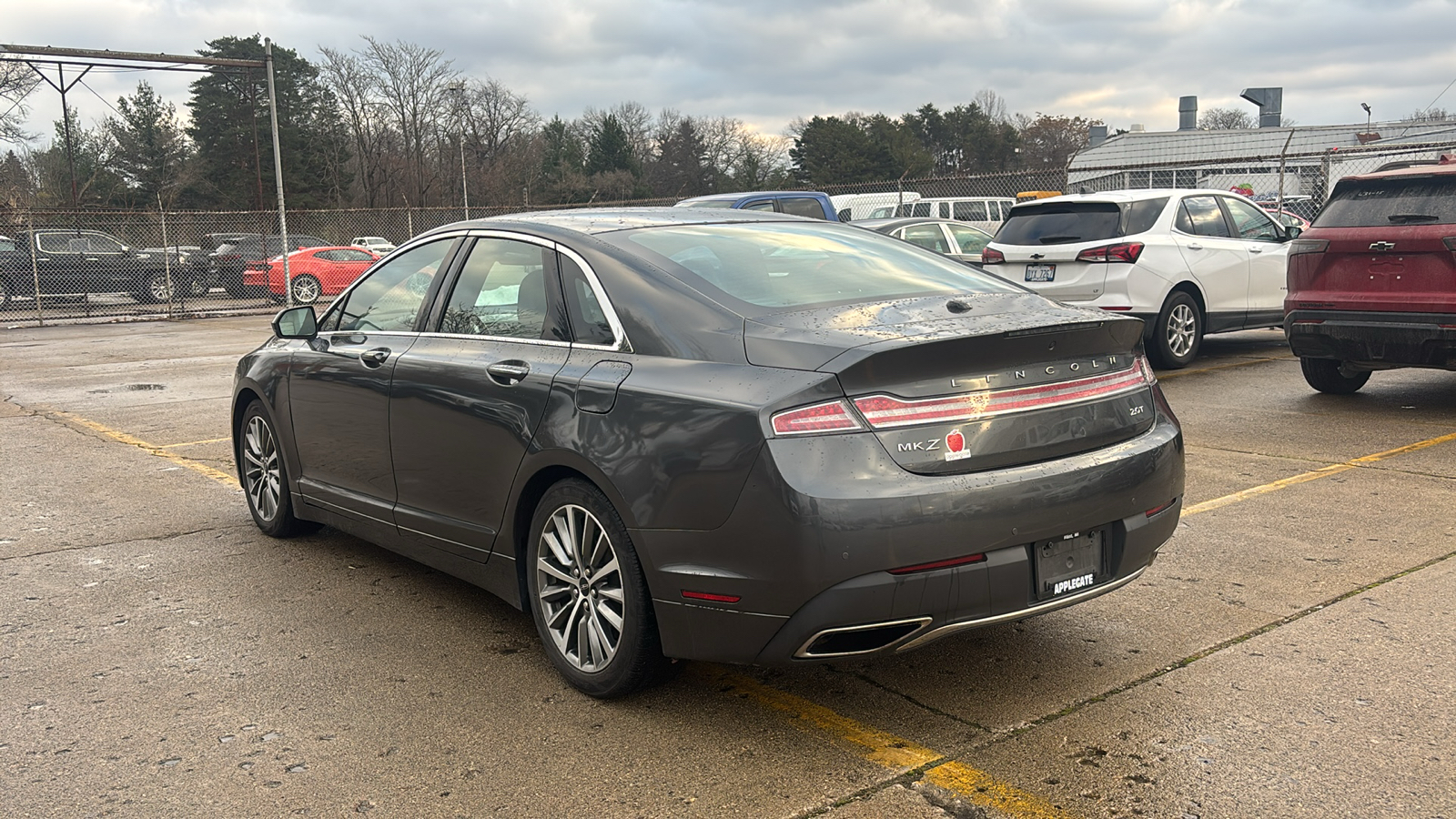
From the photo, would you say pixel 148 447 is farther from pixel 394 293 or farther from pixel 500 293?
pixel 500 293

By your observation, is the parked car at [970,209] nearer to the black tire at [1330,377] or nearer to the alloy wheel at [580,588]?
the black tire at [1330,377]

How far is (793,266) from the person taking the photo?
13.4 feet

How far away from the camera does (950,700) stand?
3.63m

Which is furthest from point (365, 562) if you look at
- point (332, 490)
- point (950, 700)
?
point (950, 700)

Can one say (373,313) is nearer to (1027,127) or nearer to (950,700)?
(950,700)

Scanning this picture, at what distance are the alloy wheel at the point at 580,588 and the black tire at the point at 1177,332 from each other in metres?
8.19

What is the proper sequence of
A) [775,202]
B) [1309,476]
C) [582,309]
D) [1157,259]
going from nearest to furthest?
[582,309]
[1309,476]
[1157,259]
[775,202]

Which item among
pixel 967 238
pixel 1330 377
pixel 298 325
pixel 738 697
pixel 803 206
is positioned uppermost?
pixel 803 206

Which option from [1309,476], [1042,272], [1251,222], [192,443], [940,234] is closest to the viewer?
[1309,476]

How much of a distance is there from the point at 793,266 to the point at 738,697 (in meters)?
1.47

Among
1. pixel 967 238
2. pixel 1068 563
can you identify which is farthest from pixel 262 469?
pixel 967 238

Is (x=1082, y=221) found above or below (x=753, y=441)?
above

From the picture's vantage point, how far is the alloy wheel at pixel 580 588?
3.63 meters

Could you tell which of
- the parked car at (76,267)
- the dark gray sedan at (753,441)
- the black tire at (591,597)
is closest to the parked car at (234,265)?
the parked car at (76,267)
